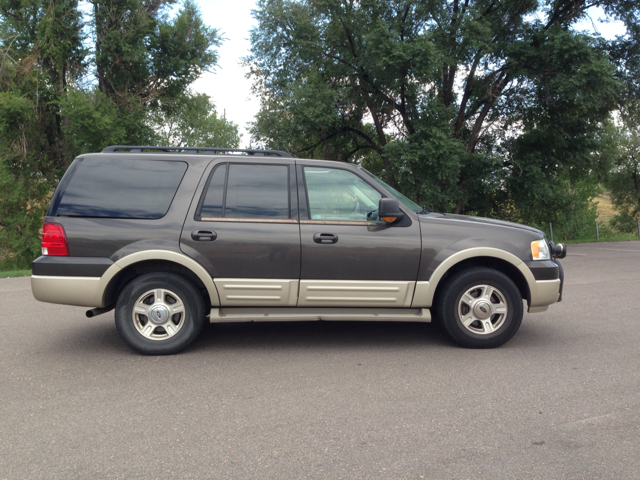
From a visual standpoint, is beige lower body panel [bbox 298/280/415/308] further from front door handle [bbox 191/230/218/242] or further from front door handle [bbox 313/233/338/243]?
front door handle [bbox 191/230/218/242]

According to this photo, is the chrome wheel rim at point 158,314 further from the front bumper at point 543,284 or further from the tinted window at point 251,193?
the front bumper at point 543,284

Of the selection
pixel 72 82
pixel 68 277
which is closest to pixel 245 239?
pixel 68 277

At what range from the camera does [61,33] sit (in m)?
21.7

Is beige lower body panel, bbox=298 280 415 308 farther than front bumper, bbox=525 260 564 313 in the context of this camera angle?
No

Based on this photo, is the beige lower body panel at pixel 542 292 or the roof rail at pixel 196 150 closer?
the beige lower body panel at pixel 542 292

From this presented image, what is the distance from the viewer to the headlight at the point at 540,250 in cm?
557

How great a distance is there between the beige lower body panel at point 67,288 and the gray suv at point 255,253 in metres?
0.01

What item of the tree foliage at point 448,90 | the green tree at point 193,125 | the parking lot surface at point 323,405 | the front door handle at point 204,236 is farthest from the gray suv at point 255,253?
the green tree at point 193,125

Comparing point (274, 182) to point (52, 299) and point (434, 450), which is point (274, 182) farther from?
point (434, 450)

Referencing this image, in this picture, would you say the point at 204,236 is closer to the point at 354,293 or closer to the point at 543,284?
the point at 354,293

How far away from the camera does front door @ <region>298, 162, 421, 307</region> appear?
17.6ft

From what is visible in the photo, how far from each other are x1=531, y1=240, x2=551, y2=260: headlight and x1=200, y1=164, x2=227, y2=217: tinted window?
3.11 metres

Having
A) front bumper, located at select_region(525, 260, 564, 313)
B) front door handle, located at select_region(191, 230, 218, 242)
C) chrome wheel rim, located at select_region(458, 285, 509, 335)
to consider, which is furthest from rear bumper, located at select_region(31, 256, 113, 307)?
front bumper, located at select_region(525, 260, 564, 313)

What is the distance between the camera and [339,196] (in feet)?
18.5
